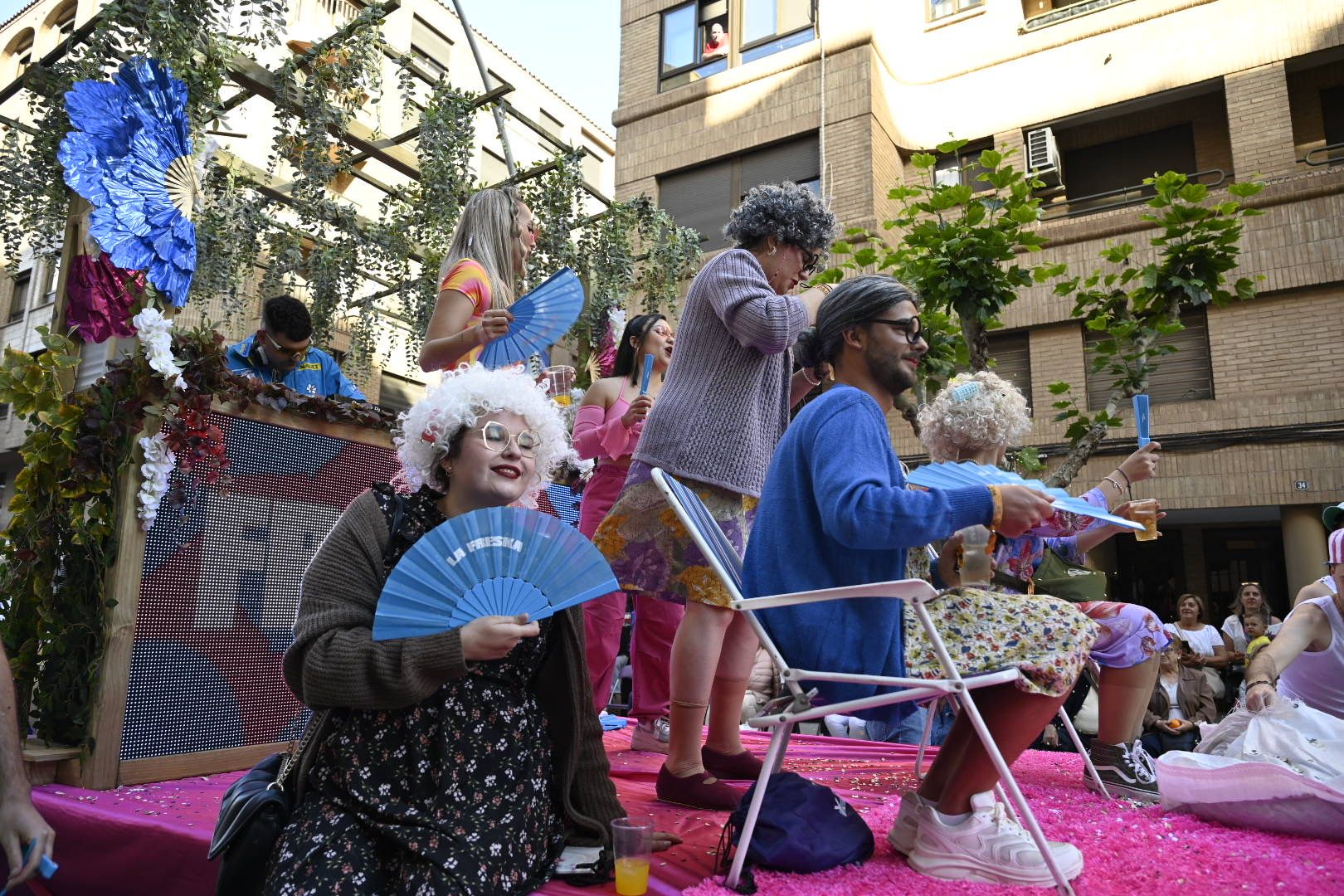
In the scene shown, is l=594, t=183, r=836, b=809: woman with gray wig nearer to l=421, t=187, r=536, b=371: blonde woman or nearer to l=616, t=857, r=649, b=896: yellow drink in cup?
l=616, t=857, r=649, b=896: yellow drink in cup

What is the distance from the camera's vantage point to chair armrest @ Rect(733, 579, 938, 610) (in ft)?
5.71

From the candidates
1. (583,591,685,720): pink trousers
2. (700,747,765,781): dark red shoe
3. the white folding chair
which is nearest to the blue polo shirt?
(583,591,685,720): pink trousers

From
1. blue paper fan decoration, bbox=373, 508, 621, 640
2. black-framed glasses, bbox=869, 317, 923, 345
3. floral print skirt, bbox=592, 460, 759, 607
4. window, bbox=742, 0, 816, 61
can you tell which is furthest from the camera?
window, bbox=742, 0, 816, 61

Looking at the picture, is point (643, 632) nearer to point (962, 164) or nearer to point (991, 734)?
point (991, 734)

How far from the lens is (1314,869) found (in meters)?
2.05

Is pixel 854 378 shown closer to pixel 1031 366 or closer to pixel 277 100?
pixel 277 100

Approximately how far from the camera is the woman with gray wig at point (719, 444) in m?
2.60

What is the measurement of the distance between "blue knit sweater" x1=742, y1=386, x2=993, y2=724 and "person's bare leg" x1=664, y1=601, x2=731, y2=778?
359 millimetres

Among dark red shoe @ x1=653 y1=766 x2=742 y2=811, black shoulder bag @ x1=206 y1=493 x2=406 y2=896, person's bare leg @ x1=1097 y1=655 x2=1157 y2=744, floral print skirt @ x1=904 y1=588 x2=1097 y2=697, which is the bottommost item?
dark red shoe @ x1=653 y1=766 x2=742 y2=811

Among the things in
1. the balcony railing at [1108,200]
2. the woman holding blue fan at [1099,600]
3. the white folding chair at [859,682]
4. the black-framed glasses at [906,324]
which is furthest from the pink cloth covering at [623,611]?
the balcony railing at [1108,200]

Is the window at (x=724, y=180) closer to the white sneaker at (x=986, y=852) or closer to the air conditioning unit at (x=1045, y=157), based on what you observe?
the air conditioning unit at (x=1045, y=157)

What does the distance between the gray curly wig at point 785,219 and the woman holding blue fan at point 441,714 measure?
1.12 meters

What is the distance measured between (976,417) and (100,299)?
3314 millimetres

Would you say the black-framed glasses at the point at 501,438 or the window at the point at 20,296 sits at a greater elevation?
the window at the point at 20,296
